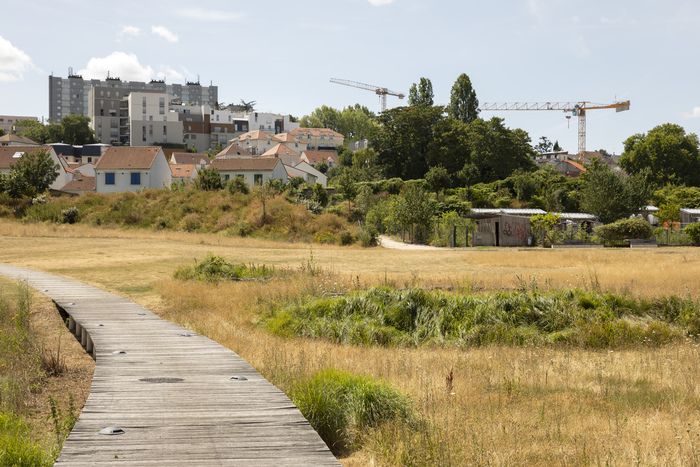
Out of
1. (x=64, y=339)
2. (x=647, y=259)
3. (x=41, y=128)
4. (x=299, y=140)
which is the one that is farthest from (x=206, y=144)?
(x=64, y=339)

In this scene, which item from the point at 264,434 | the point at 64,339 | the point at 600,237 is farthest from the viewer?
the point at 600,237

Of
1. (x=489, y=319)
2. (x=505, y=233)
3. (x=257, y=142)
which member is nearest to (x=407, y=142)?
(x=505, y=233)

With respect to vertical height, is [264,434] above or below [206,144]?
below

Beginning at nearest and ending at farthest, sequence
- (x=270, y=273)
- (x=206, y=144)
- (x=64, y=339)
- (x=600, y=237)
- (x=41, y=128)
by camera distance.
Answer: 1. (x=64, y=339)
2. (x=270, y=273)
3. (x=600, y=237)
4. (x=41, y=128)
5. (x=206, y=144)

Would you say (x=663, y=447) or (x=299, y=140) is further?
(x=299, y=140)

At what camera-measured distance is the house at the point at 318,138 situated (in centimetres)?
17300

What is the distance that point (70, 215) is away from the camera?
6234 centimetres

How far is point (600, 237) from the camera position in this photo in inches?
2368

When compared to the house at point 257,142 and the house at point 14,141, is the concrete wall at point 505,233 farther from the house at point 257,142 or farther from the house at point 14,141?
the house at point 14,141

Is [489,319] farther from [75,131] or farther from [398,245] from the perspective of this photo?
[75,131]

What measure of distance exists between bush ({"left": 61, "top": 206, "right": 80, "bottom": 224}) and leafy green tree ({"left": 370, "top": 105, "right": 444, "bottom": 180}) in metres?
46.8

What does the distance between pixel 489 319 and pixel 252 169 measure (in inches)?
2886

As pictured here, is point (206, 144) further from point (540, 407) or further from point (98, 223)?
point (540, 407)

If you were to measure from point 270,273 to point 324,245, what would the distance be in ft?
81.7
